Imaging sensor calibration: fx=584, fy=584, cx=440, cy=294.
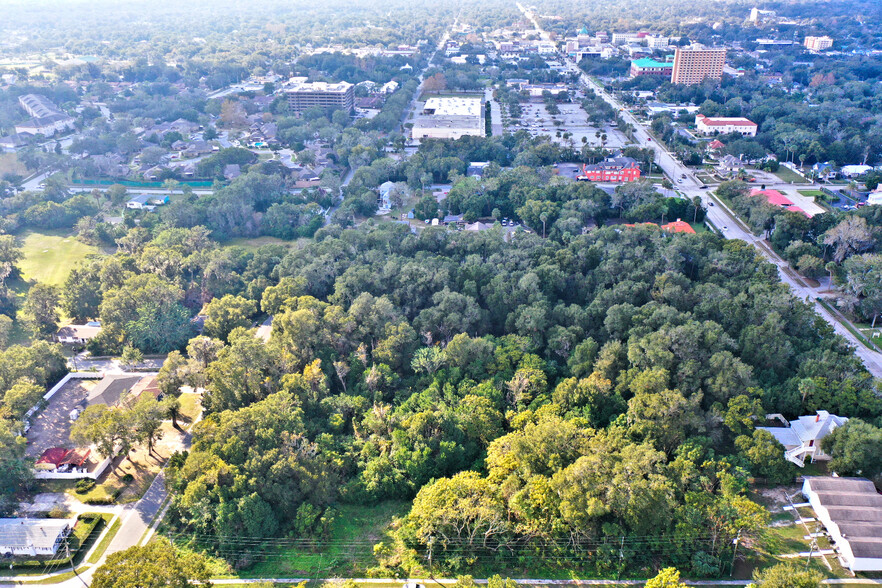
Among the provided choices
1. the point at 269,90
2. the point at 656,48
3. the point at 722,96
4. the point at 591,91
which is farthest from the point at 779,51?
the point at 269,90

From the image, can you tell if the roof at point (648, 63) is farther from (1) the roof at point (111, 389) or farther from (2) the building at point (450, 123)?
(1) the roof at point (111, 389)

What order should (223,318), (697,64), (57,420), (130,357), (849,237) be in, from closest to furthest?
(57,420) < (130,357) < (223,318) < (849,237) < (697,64)

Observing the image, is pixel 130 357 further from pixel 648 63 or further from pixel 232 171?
pixel 648 63

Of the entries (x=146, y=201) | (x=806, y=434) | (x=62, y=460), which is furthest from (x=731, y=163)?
(x=62, y=460)

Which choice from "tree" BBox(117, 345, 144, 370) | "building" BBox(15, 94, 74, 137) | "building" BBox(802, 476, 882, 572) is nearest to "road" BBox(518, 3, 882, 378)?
"building" BBox(802, 476, 882, 572)

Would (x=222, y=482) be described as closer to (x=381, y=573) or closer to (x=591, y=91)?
(x=381, y=573)

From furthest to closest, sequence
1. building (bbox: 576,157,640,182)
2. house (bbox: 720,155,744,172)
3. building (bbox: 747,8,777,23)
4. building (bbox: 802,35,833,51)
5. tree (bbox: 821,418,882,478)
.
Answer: building (bbox: 747,8,777,23) → building (bbox: 802,35,833,51) → house (bbox: 720,155,744,172) → building (bbox: 576,157,640,182) → tree (bbox: 821,418,882,478)

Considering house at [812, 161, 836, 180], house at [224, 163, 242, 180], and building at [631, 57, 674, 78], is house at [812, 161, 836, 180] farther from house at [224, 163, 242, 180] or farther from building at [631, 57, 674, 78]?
house at [224, 163, 242, 180]
